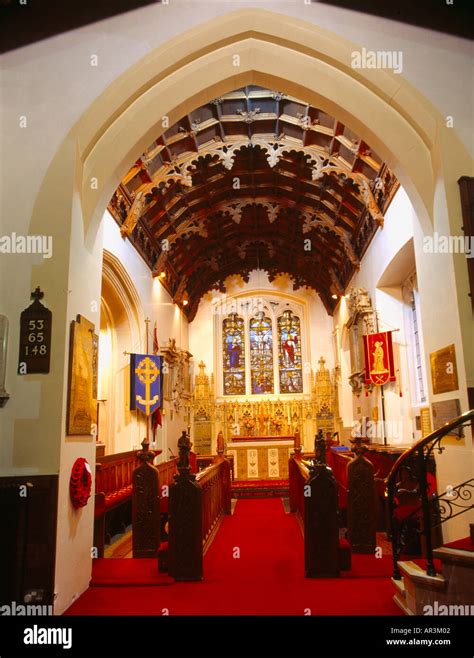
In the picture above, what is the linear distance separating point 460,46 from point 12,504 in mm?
5352

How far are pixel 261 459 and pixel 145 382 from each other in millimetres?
4342

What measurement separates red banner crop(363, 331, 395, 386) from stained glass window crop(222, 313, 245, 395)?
6890 mm

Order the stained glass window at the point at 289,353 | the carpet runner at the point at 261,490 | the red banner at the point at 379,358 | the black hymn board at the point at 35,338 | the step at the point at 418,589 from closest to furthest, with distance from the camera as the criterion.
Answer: the step at the point at 418,589
the black hymn board at the point at 35,338
the red banner at the point at 379,358
the carpet runner at the point at 261,490
the stained glass window at the point at 289,353

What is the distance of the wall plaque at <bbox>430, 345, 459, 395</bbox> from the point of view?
425 cm

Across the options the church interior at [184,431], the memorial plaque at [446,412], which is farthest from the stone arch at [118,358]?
the memorial plaque at [446,412]

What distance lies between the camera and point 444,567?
3201 millimetres

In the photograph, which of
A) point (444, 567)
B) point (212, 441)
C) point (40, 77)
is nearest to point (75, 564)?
point (444, 567)

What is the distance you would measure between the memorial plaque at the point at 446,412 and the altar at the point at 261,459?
8364 millimetres

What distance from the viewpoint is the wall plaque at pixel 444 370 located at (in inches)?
167
